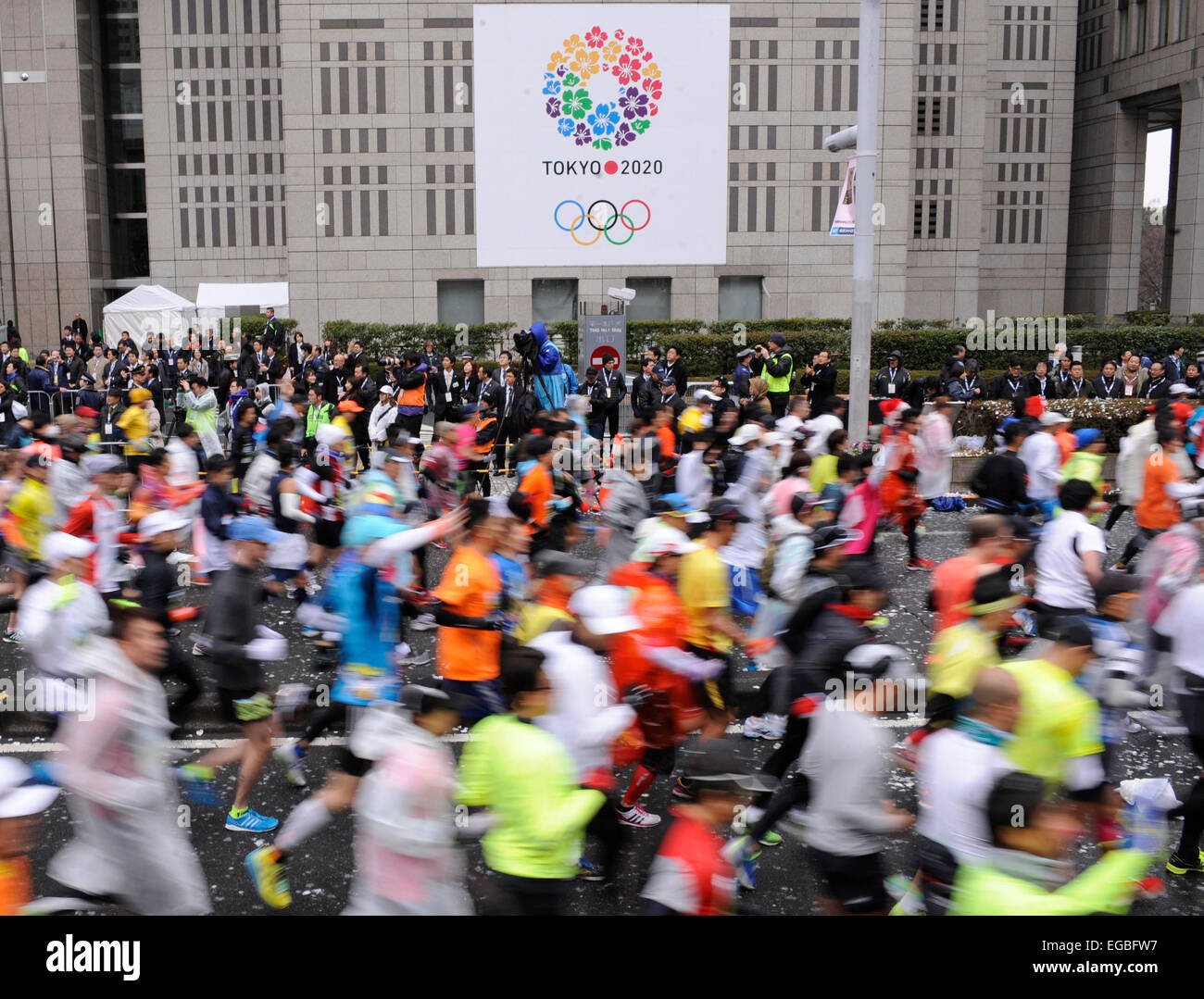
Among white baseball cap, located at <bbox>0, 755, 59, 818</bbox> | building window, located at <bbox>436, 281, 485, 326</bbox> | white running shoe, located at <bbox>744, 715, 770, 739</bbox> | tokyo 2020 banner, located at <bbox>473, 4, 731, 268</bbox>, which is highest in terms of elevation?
tokyo 2020 banner, located at <bbox>473, 4, 731, 268</bbox>

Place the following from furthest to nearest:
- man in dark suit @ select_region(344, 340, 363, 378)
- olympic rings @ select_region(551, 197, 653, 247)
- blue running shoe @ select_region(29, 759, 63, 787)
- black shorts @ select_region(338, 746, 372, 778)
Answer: olympic rings @ select_region(551, 197, 653, 247) < man in dark suit @ select_region(344, 340, 363, 378) < black shorts @ select_region(338, 746, 372, 778) < blue running shoe @ select_region(29, 759, 63, 787)

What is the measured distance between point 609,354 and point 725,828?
13193 mm

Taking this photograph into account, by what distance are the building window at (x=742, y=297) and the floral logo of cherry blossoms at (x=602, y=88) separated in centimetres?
→ 861

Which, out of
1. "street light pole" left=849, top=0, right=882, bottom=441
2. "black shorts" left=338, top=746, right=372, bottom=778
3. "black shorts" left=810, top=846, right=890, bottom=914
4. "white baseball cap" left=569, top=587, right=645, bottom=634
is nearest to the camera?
"black shorts" left=810, top=846, right=890, bottom=914

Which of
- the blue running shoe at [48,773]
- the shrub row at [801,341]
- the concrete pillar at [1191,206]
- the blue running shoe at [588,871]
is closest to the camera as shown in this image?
the blue running shoe at [48,773]

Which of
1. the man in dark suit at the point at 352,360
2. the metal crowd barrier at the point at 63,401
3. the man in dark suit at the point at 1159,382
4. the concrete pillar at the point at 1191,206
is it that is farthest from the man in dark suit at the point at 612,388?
the concrete pillar at the point at 1191,206

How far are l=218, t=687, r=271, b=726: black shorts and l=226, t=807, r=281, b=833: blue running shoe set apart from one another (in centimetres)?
58

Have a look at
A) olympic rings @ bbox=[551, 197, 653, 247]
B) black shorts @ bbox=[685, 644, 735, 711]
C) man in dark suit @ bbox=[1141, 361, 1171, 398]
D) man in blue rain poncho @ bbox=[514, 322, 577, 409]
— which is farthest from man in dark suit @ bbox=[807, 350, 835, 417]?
olympic rings @ bbox=[551, 197, 653, 247]

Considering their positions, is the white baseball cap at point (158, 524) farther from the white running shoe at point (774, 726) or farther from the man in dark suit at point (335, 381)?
the man in dark suit at point (335, 381)

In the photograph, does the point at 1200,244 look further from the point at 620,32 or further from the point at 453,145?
the point at 453,145

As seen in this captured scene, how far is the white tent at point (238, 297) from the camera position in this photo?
156ft

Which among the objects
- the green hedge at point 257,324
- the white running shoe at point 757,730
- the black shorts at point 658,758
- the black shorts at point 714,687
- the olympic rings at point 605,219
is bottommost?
the white running shoe at point 757,730

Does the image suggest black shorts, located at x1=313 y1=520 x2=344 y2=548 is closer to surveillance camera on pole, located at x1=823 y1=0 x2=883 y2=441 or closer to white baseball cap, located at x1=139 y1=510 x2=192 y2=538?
white baseball cap, located at x1=139 y1=510 x2=192 y2=538

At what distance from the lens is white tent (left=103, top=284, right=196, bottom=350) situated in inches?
1406
